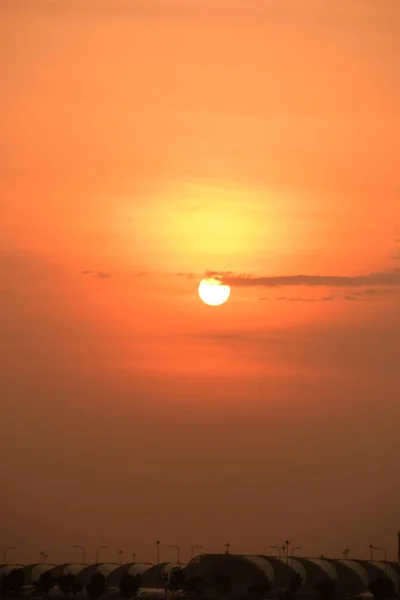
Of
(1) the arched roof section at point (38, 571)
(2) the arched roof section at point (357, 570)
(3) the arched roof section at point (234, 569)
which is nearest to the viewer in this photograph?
(3) the arched roof section at point (234, 569)

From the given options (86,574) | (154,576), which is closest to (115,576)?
(86,574)

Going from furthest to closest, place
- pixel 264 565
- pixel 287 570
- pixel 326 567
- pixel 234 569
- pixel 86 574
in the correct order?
pixel 86 574
pixel 326 567
pixel 264 565
pixel 287 570
pixel 234 569

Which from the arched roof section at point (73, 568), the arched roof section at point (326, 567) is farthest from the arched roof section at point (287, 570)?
the arched roof section at point (73, 568)

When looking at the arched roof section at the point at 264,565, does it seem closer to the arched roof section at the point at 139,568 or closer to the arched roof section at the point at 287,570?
the arched roof section at the point at 287,570

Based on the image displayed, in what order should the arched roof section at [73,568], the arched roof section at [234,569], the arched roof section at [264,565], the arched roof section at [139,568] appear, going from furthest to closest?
the arched roof section at [139,568]
the arched roof section at [73,568]
the arched roof section at [264,565]
the arched roof section at [234,569]

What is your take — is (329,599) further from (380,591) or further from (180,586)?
(180,586)

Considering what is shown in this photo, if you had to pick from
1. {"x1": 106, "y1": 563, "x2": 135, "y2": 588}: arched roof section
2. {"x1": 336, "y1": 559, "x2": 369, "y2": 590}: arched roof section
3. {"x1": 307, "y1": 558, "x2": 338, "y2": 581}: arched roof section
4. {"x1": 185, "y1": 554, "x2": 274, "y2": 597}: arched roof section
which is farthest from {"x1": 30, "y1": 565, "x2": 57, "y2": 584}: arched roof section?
{"x1": 336, "y1": 559, "x2": 369, "y2": 590}: arched roof section

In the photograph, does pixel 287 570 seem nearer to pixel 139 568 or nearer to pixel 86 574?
pixel 139 568

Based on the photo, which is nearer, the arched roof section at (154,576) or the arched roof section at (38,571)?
the arched roof section at (154,576)

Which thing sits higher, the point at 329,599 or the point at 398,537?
the point at 398,537

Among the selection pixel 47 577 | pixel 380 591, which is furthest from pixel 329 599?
pixel 47 577

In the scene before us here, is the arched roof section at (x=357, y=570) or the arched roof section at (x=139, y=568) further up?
the arched roof section at (x=139, y=568)
